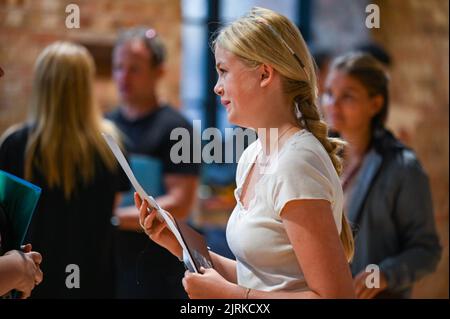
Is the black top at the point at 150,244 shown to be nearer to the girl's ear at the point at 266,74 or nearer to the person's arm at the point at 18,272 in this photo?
the person's arm at the point at 18,272

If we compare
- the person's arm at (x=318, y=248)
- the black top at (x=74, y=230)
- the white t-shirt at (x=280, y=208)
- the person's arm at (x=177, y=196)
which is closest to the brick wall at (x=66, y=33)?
the black top at (x=74, y=230)

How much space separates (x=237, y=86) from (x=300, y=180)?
10.1 inches

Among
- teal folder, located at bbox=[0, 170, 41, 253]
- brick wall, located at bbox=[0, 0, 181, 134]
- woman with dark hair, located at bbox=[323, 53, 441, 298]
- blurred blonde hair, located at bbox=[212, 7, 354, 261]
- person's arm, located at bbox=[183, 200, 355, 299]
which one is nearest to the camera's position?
person's arm, located at bbox=[183, 200, 355, 299]

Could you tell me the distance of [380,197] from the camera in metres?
2.59

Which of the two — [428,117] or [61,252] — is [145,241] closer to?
[61,252]

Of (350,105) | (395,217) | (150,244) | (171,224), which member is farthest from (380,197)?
(171,224)

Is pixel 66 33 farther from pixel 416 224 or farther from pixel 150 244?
Result: pixel 416 224

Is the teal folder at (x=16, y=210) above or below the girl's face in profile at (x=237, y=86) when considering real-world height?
below

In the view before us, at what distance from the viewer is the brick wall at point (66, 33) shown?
317 cm

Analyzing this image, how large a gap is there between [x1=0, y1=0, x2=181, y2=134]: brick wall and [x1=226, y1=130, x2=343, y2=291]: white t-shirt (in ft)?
5.58

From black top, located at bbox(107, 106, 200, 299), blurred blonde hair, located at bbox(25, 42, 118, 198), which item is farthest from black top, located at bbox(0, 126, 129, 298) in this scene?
black top, located at bbox(107, 106, 200, 299)

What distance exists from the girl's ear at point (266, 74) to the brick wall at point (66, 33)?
63.6 inches

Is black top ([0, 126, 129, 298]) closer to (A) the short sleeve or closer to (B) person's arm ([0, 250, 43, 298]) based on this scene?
(B) person's arm ([0, 250, 43, 298])

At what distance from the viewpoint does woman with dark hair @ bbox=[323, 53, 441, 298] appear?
2.53m
